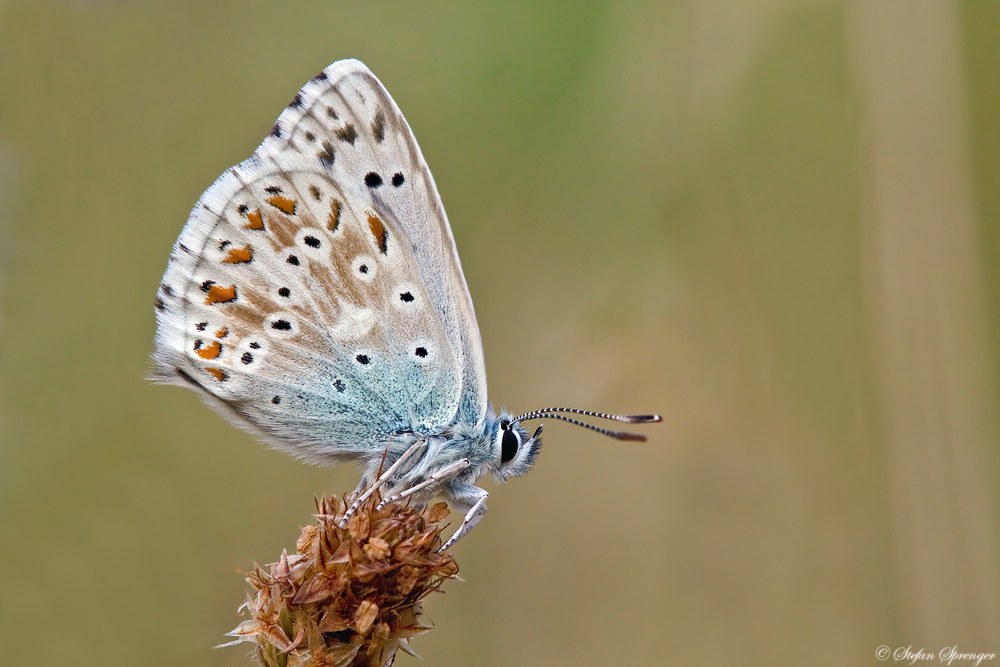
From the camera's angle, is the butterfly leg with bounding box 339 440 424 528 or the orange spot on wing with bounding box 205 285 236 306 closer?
the butterfly leg with bounding box 339 440 424 528

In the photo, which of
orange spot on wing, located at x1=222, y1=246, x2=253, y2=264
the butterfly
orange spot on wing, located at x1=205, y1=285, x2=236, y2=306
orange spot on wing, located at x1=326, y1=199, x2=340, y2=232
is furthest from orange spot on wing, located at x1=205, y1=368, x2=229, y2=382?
orange spot on wing, located at x1=326, y1=199, x2=340, y2=232

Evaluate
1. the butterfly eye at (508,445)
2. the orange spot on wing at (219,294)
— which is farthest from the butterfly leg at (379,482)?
the orange spot on wing at (219,294)

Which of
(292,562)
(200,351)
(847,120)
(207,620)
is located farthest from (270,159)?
(847,120)

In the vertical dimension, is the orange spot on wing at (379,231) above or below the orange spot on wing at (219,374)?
above

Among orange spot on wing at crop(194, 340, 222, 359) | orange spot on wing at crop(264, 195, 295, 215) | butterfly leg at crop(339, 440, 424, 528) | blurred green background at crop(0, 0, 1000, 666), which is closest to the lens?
butterfly leg at crop(339, 440, 424, 528)


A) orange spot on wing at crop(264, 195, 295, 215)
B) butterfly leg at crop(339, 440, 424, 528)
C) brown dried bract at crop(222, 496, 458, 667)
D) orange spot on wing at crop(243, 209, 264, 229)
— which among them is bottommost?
brown dried bract at crop(222, 496, 458, 667)

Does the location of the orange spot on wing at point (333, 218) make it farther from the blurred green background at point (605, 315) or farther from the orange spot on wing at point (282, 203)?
the blurred green background at point (605, 315)

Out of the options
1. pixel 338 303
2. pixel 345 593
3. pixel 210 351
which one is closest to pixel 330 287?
pixel 338 303

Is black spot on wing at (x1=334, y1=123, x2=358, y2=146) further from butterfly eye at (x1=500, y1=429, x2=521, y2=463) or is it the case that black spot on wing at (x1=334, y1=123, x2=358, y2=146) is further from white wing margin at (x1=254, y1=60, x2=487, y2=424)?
butterfly eye at (x1=500, y1=429, x2=521, y2=463)
